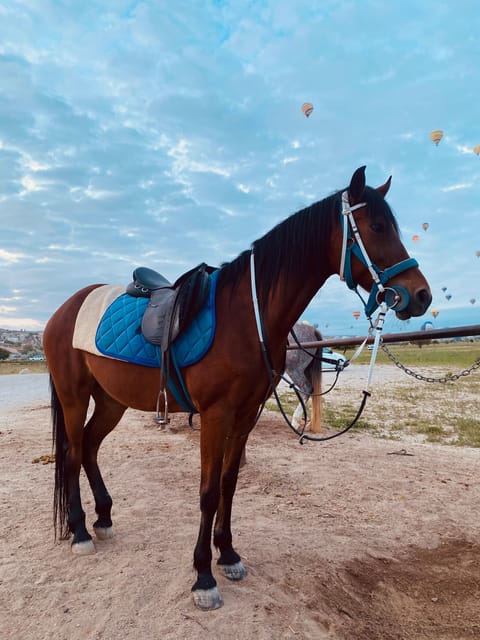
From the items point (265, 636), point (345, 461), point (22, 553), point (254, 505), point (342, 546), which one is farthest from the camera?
point (345, 461)

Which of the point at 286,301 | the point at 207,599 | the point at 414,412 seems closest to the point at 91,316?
the point at 286,301

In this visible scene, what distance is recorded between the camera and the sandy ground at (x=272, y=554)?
228 centimetres

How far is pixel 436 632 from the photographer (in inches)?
89.1

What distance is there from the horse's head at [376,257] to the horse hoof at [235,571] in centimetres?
194

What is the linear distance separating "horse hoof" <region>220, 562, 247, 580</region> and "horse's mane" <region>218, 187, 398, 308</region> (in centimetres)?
191

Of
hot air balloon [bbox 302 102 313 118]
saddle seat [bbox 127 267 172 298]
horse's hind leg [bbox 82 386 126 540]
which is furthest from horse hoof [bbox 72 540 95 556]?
hot air balloon [bbox 302 102 313 118]

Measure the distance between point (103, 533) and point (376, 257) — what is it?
302 centimetres

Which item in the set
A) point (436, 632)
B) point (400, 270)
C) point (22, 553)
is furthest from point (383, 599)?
point (22, 553)

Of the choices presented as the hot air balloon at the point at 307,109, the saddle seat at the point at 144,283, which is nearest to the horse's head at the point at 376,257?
the saddle seat at the point at 144,283

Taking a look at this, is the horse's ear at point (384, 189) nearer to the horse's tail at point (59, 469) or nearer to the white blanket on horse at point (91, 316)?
the white blanket on horse at point (91, 316)

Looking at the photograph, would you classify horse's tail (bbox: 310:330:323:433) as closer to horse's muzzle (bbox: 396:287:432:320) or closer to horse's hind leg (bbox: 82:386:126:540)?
horse's hind leg (bbox: 82:386:126:540)

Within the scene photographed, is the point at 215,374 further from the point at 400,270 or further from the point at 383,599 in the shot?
the point at 383,599

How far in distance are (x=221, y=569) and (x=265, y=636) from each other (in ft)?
2.40

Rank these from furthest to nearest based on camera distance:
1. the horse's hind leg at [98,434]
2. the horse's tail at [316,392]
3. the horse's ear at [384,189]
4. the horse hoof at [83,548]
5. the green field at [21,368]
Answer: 1. the green field at [21,368]
2. the horse's tail at [316,392]
3. the horse's hind leg at [98,434]
4. the horse hoof at [83,548]
5. the horse's ear at [384,189]
